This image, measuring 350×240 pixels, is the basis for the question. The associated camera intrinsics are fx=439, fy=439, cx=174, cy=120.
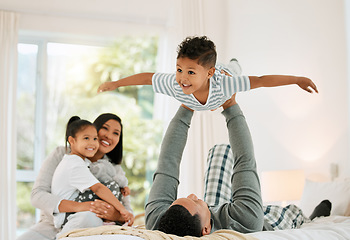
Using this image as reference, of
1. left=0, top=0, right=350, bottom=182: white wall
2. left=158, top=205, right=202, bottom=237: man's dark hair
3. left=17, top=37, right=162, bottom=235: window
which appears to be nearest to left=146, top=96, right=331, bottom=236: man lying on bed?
left=158, top=205, right=202, bottom=237: man's dark hair

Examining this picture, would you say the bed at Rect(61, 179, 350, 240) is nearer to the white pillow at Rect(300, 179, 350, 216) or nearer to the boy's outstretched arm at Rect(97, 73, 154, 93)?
the white pillow at Rect(300, 179, 350, 216)

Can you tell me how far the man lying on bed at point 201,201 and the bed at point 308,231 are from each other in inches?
4.0

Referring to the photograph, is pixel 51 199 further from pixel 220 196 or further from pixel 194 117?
pixel 194 117

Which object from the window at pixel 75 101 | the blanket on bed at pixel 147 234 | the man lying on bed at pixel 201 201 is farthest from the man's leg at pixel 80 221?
the window at pixel 75 101

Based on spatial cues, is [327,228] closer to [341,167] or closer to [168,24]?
[341,167]

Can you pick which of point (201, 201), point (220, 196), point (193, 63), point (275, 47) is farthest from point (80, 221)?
point (275, 47)

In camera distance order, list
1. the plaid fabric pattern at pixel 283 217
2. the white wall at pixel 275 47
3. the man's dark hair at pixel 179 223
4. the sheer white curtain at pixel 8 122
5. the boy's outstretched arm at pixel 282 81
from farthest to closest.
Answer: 1. the sheer white curtain at pixel 8 122
2. the white wall at pixel 275 47
3. the plaid fabric pattern at pixel 283 217
4. the boy's outstretched arm at pixel 282 81
5. the man's dark hair at pixel 179 223

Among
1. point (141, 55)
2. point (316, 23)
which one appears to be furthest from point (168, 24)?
point (316, 23)

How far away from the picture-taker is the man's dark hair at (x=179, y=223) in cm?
147

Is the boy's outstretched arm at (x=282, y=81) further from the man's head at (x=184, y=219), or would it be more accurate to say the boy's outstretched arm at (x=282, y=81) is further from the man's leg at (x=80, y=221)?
the man's leg at (x=80, y=221)

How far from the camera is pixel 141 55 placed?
16.0 ft

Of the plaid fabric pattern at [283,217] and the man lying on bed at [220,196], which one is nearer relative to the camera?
the man lying on bed at [220,196]

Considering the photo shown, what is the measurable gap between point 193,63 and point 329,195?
124 centimetres

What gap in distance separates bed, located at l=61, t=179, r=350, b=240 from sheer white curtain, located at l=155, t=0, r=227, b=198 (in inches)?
77.4
